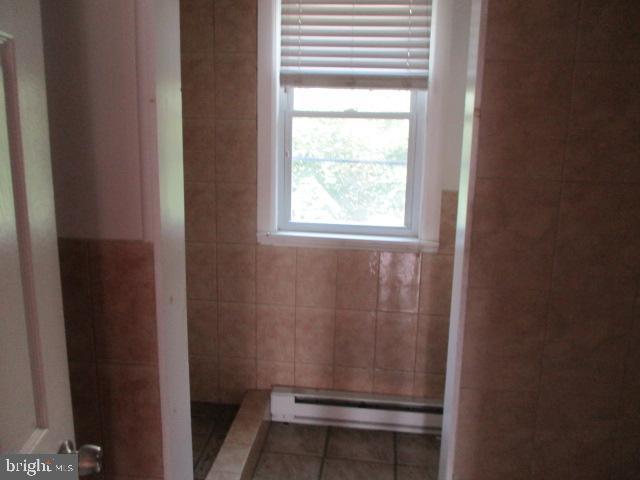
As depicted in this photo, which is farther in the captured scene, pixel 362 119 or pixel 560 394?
pixel 362 119

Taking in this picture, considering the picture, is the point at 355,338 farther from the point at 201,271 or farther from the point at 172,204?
the point at 172,204

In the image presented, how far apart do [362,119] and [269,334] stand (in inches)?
46.0

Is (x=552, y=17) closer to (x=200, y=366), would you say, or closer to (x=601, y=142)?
(x=601, y=142)

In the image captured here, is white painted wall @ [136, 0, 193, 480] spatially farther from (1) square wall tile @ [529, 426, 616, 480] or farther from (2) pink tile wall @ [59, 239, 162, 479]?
(1) square wall tile @ [529, 426, 616, 480]

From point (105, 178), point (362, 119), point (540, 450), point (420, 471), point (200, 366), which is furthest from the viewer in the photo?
point (200, 366)

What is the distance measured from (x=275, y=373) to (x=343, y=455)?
53cm

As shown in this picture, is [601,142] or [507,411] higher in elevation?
[601,142]

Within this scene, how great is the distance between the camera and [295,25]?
2158mm

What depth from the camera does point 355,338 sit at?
7.66 feet

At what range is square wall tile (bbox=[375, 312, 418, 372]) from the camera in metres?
2.29

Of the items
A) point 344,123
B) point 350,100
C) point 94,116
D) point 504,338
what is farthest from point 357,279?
point 94,116

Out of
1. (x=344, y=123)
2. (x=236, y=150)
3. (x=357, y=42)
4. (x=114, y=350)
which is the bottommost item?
(x=114, y=350)

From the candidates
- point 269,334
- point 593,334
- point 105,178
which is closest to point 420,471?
point 269,334

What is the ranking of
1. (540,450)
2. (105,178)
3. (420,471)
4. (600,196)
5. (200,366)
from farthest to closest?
(200,366) → (420,471) → (540,450) → (600,196) → (105,178)
